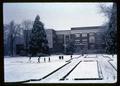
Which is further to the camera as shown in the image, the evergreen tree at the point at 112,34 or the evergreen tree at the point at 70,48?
the evergreen tree at the point at 70,48

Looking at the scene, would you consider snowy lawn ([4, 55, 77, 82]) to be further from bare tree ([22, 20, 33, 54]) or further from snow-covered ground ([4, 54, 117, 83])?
bare tree ([22, 20, 33, 54])

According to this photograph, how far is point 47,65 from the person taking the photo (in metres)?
5.26

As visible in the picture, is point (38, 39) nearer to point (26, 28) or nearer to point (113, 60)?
point (26, 28)

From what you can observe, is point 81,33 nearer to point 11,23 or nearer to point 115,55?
point 115,55

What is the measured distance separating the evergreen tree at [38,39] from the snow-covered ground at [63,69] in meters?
0.15

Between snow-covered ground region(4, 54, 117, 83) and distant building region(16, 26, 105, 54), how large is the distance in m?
0.12

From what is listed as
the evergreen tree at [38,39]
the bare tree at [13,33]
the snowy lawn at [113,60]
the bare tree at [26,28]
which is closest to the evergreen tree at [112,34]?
the snowy lawn at [113,60]

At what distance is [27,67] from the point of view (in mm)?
5215

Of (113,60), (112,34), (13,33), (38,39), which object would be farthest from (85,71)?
(13,33)

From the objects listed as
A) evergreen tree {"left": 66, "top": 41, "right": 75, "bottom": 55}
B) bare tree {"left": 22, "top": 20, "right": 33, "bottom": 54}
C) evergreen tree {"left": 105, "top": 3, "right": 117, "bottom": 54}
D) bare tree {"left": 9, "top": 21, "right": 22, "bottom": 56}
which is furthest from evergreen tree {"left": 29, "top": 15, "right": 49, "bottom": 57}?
evergreen tree {"left": 105, "top": 3, "right": 117, "bottom": 54}

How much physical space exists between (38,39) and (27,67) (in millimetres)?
504

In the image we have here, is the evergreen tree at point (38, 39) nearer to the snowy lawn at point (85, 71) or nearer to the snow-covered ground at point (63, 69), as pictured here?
the snow-covered ground at point (63, 69)

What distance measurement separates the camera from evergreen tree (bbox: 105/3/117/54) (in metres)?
5.10

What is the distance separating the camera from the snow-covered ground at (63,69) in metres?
5.15
